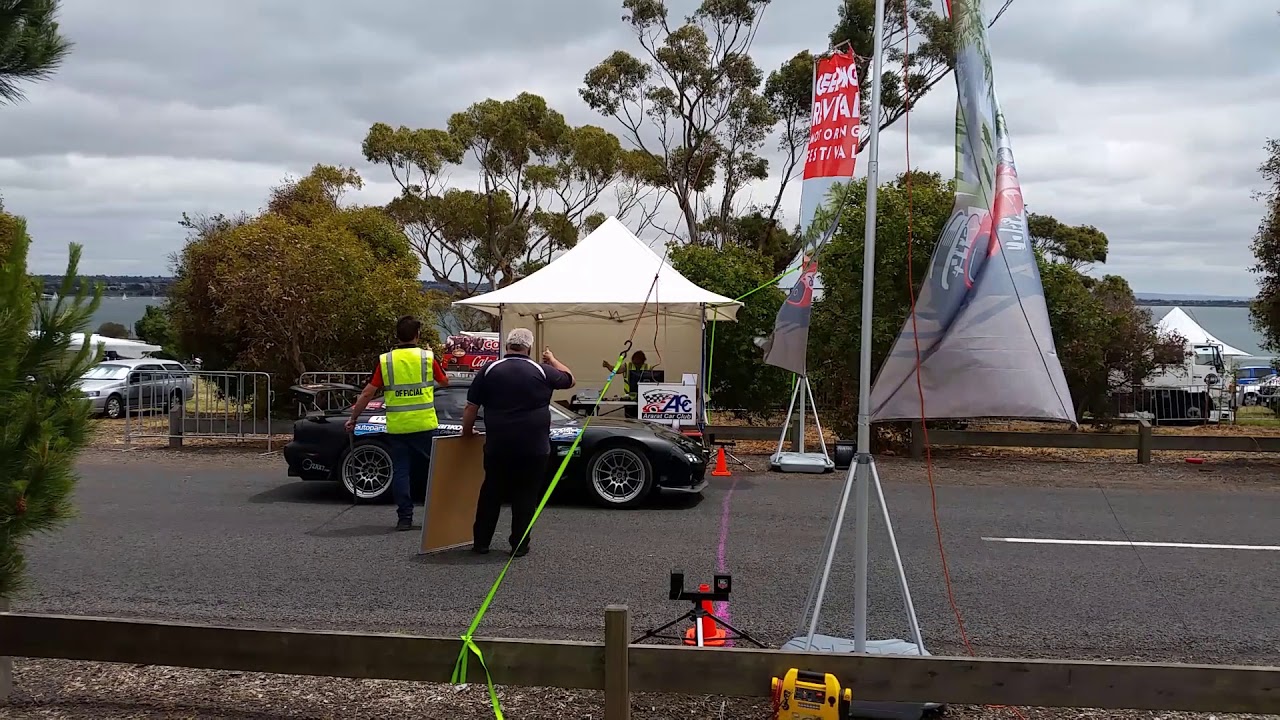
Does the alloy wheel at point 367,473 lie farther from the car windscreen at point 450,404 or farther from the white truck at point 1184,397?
the white truck at point 1184,397

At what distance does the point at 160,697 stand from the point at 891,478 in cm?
939

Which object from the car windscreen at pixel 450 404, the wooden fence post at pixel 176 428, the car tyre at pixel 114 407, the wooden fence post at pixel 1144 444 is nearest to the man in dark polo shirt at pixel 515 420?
the car windscreen at pixel 450 404

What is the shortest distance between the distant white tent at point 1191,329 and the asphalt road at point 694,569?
21.4 meters

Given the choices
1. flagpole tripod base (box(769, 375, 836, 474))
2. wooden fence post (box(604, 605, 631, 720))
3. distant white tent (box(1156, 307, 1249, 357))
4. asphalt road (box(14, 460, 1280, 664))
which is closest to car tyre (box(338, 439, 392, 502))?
asphalt road (box(14, 460, 1280, 664))

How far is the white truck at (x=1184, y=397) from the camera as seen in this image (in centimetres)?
2108

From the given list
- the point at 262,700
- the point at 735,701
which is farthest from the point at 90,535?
the point at 735,701

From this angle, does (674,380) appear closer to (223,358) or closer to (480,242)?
(223,358)

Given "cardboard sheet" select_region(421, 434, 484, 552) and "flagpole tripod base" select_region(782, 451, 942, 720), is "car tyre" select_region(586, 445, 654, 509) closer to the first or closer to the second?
"cardboard sheet" select_region(421, 434, 484, 552)

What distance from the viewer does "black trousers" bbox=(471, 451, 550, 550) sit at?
6898 mm

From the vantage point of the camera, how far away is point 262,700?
4426 mm

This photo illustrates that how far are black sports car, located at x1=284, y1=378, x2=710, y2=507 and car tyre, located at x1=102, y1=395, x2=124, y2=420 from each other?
12.7 metres

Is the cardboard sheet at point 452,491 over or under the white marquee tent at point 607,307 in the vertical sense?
under

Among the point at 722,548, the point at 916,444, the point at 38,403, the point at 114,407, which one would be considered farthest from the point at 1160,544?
the point at 114,407

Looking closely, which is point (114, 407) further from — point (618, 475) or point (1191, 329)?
point (1191, 329)
